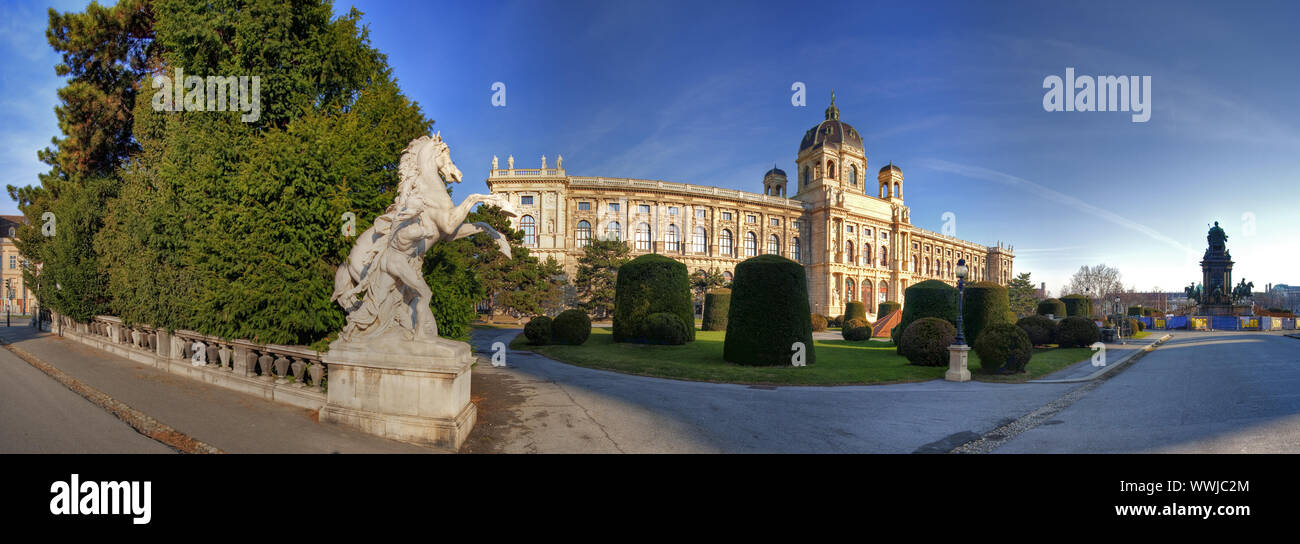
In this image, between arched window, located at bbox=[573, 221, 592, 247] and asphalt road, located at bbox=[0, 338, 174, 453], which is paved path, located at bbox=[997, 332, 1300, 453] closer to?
asphalt road, located at bbox=[0, 338, 174, 453]

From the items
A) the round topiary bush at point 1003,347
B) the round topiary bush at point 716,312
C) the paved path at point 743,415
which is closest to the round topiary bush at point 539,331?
the paved path at point 743,415

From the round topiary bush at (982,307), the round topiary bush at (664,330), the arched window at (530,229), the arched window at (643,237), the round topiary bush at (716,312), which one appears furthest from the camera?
the arched window at (643,237)

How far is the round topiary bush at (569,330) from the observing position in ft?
64.4

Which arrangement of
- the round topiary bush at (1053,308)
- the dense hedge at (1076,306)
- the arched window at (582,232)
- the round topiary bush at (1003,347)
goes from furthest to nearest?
the arched window at (582,232) → the dense hedge at (1076,306) → the round topiary bush at (1053,308) → the round topiary bush at (1003,347)

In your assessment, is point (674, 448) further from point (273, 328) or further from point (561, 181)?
point (561, 181)

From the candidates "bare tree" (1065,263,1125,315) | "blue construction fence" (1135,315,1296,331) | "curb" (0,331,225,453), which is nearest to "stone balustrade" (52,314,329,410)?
"curb" (0,331,225,453)

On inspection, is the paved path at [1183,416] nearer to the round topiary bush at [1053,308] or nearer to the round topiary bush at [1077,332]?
the round topiary bush at [1077,332]

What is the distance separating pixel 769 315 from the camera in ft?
46.8

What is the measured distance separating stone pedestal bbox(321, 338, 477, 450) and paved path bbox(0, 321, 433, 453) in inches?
7.2

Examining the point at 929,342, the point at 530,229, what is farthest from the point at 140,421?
the point at 530,229

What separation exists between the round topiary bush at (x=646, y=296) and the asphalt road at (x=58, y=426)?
51.9 feet

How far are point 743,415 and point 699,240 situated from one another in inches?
2154

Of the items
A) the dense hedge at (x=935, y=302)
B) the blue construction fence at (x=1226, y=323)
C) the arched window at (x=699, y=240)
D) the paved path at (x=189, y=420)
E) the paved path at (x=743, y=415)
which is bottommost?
the blue construction fence at (x=1226, y=323)

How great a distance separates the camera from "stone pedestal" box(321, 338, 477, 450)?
5609mm
